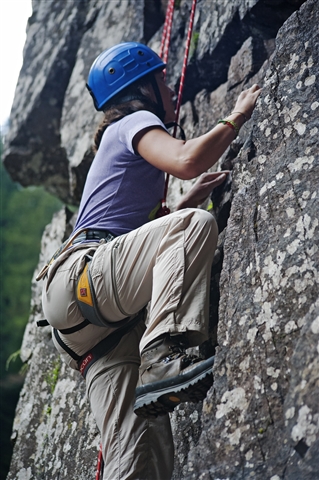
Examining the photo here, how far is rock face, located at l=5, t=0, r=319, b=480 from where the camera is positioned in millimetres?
2619

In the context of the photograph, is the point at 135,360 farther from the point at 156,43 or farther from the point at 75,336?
the point at 156,43

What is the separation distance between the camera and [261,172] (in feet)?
11.5

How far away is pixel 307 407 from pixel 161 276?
114cm

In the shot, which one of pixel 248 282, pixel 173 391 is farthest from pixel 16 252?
pixel 173 391

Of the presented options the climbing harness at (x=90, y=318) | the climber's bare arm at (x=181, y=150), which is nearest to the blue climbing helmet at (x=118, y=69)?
the climber's bare arm at (x=181, y=150)

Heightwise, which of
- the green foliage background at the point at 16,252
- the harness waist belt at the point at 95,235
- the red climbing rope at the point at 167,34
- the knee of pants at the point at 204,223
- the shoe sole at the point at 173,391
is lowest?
the shoe sole at the point at 173,391

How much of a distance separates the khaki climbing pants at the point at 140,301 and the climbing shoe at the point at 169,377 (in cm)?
8

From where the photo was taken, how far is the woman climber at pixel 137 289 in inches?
118

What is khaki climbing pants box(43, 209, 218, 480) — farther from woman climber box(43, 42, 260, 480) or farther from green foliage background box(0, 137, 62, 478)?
green foliage background box(0, 137, 62, 478)

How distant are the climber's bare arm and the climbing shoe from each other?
1.14 meters

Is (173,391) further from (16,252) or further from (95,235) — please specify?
(16,252)

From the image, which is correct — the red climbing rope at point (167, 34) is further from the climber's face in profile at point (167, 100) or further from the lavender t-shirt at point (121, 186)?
the lavender t-shirt at point (121, 186)

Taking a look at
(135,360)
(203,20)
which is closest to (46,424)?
(135,360)

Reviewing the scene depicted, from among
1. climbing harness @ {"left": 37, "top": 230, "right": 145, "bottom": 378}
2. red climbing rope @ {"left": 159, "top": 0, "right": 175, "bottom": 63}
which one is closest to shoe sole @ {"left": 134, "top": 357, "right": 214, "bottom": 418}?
climbing harness @ {"left": 37, "top": 230, "right": 145, "bottom": 378}
